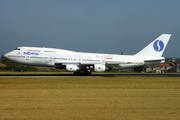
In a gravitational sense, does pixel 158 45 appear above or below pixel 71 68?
above

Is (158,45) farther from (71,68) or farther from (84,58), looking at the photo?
(71,68)

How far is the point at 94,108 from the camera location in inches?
405

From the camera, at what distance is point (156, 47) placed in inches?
1542

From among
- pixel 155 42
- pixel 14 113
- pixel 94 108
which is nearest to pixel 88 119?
pixel 94 108

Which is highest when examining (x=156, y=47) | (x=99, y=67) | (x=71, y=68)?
(x=156, y=47)

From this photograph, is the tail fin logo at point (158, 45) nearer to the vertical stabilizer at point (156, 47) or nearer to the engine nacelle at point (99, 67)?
the vertical stabilizer at point (156, 47)

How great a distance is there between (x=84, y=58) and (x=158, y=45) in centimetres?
1357

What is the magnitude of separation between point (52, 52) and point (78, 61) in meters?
4.15

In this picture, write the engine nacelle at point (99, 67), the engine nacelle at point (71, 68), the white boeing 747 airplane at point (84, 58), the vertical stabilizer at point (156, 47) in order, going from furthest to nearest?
the vertical stabilizer at point (156, 47), the engine nacelle at point (99, 67), the white boeing 747 airplane at point (84, 58), the engine nacelle at point (71, 68)

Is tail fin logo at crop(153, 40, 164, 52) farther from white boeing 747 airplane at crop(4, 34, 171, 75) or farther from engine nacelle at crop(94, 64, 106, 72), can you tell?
engine nacelle at crop(94, 64, 106, 72)

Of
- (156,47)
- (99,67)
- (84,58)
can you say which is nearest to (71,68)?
(84,58)

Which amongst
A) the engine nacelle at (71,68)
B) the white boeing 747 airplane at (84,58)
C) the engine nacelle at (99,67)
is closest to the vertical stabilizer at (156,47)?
the white boeing 747 airplane at (84,58)

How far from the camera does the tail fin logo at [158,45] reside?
128ft

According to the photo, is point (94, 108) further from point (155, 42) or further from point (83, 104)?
point (155, 42)
